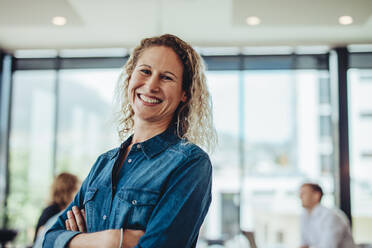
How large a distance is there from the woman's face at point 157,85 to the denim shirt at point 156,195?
0.06m

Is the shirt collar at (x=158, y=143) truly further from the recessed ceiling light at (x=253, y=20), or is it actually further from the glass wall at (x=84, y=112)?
the glass wall at (x=84, y=112)

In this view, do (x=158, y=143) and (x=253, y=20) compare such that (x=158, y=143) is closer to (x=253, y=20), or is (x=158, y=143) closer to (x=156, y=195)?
(x=156, y=195)

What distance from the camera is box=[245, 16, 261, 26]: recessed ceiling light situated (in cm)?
469

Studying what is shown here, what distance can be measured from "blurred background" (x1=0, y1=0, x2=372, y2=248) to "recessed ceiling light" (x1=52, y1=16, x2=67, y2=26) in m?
0.38

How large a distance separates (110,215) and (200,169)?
26 cm

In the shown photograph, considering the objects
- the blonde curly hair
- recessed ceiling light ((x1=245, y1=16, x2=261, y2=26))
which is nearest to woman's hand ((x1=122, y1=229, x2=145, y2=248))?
the blonde curly hair

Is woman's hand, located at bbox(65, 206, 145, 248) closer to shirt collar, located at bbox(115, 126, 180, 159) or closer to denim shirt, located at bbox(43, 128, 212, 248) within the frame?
denim shirt, located at bbox(43, 128, 212, 248)

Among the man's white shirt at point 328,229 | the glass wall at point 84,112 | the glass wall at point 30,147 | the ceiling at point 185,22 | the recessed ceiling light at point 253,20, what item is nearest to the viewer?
the man's white shirt at point 328,229

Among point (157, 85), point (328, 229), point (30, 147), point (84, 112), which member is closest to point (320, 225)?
point (328, 229)

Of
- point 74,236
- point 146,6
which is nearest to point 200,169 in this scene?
point 74,236

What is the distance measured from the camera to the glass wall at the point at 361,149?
5668 mm

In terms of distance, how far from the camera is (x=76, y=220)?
3.69 feet

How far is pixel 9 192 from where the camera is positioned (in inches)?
238

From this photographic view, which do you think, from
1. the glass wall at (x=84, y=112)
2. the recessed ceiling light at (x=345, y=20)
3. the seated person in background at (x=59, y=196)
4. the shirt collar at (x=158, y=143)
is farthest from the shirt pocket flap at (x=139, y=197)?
the glass wall at (x=84, y=112)
